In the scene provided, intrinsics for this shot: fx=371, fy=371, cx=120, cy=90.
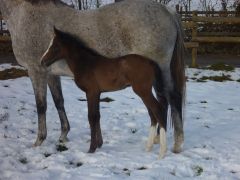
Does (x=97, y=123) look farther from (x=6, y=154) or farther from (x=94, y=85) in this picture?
(x=6, y=154)

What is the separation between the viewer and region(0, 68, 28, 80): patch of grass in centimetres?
869

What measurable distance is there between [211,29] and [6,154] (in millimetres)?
12027

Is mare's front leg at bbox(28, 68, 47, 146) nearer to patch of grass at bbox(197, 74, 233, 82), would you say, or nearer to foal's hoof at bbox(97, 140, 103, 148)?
foal's hoof at bbox(97, 140, 103, 148)

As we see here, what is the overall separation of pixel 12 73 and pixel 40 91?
494cm

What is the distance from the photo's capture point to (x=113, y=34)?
162 inches

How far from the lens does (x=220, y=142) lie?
4.57 m

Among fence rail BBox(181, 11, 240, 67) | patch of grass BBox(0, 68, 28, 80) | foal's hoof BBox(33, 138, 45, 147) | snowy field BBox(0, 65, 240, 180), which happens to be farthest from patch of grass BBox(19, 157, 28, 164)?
fence rail BBox(181, 11, 240, 67)

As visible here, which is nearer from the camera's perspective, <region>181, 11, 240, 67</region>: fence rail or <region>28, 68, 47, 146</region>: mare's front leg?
<region>28, 68, 47, 146</region>: mare's front leg

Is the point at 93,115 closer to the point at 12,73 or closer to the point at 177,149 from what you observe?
the point at 177,149

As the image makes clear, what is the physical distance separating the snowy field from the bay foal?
288 millimetres

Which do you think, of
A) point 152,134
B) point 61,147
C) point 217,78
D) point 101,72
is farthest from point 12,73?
point 152,134

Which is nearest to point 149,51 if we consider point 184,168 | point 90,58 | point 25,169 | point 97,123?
point 90,58

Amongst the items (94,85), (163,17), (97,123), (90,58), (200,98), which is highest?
(163,17)

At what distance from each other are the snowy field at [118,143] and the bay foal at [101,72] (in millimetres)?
288
